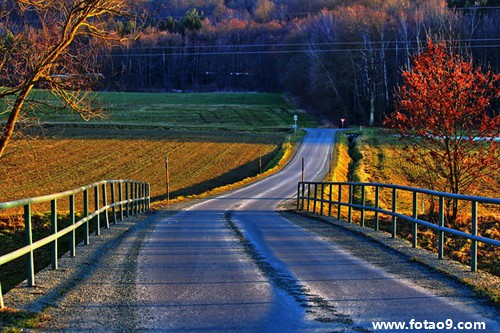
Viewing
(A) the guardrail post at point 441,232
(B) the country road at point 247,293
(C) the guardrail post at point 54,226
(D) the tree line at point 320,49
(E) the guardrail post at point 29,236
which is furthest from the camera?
(D) the tree line at point 320,49

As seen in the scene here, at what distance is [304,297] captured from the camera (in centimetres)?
711

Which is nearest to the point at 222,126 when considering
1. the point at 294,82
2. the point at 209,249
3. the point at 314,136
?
the point at 314,136

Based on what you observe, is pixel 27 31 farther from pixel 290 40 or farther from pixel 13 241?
pixel 290 40

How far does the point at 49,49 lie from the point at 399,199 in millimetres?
20270

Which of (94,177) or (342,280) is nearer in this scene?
(342,280)

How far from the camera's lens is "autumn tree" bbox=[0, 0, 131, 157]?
15.3m

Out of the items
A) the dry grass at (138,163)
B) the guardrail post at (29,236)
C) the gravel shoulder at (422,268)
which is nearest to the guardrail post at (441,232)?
the gravel shoulder at (422,268)

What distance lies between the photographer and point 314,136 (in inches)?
2859

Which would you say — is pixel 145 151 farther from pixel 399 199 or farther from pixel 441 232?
pixel 441 232

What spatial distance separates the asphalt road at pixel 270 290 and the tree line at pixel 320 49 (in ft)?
160

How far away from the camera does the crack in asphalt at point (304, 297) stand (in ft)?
20.1

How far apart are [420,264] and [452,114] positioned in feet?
38.0

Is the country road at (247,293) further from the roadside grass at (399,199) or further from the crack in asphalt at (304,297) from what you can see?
the roadside grass at (399,199)

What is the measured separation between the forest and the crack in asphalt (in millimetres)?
49798
